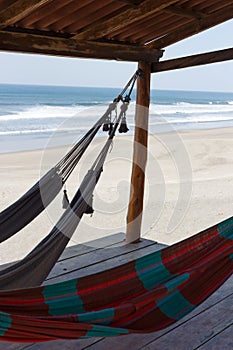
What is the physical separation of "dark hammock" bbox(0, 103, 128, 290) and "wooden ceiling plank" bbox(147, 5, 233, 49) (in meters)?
0.81

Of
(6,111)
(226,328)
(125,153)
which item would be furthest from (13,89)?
(226,328)

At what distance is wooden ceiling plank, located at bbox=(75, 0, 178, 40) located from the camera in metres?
2.03

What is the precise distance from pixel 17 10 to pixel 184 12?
917mm

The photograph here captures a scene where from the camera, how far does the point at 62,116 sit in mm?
12648

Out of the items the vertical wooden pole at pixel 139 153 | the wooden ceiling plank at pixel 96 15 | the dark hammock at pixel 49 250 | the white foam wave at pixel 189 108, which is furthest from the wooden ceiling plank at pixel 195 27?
the white foam wave at pixel 189 108

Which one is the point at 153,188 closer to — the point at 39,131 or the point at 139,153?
the point at 139,153

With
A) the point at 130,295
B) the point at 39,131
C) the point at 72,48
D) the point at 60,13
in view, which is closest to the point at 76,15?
the point at 60,13

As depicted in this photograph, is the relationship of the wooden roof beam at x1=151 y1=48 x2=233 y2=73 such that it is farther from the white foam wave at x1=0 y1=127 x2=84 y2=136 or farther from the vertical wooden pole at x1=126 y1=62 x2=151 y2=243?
the white foam wave at x1=0 y1=127 x2=84 y2=136

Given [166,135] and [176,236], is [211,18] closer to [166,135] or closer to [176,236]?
[176,236]

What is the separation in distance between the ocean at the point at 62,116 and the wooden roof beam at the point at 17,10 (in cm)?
639

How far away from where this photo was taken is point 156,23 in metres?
2.41

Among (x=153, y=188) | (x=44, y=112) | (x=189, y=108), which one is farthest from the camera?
(x=189, y=108)

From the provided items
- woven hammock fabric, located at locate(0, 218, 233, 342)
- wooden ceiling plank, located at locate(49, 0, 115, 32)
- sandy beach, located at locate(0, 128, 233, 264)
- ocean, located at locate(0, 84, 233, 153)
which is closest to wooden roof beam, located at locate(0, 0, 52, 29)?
wooden ceiling plank, located at locate(49, 0, 115, 32)

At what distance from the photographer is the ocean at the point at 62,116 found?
31.5ft
